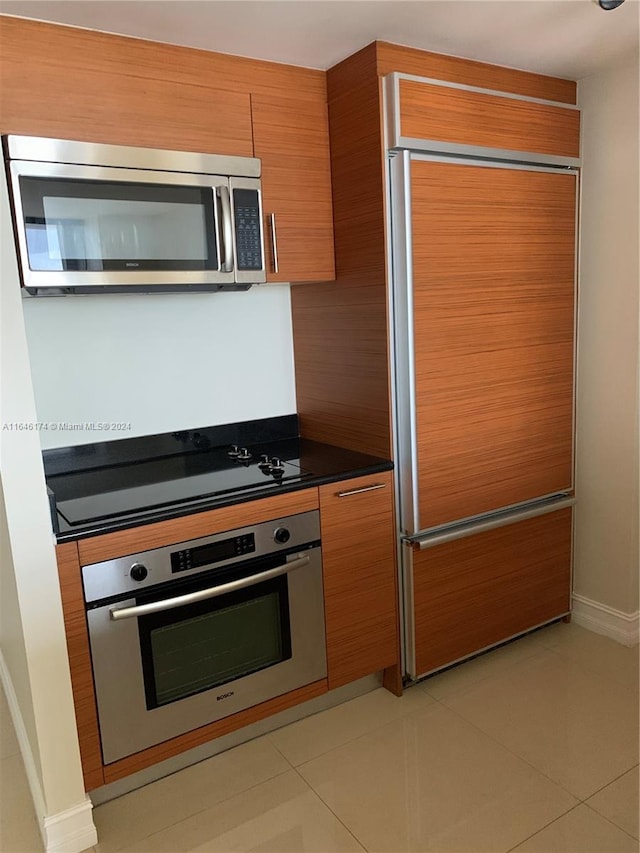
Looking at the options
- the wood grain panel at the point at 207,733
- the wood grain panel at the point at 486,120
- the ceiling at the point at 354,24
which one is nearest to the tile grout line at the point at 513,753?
the wood grain panel at the point at 207,733

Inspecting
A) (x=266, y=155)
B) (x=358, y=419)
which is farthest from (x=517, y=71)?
(x=358, y=419)

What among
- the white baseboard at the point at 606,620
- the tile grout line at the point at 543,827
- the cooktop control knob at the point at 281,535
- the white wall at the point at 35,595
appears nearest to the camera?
the white wall at the point at 35,595

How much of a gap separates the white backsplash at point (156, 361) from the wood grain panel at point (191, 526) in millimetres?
638

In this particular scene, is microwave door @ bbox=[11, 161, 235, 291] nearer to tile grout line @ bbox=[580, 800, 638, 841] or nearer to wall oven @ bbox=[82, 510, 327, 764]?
wall oven @ bbox=[82, 510, 327, 764]

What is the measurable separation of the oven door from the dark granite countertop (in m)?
0.22

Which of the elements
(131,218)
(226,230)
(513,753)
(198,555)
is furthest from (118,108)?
(513,753)

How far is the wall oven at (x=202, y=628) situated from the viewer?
1.83m

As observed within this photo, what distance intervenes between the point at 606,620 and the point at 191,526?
1847 mm

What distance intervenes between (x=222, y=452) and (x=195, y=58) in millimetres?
1323

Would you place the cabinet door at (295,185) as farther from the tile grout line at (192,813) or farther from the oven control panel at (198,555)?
the tile grout line at (192,813)

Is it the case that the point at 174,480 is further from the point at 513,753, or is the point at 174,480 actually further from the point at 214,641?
the point at 513,753

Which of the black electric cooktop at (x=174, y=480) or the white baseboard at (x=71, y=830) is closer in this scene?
the white baseboard at (x=71, y=830)

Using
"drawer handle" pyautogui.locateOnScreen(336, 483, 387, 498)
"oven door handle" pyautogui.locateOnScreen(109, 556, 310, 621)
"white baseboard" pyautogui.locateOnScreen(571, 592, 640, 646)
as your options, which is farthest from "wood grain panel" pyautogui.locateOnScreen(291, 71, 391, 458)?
"white baseboard" pyautogui.locateOnScreen(571, 592, 640, 646)

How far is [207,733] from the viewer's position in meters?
2.03
